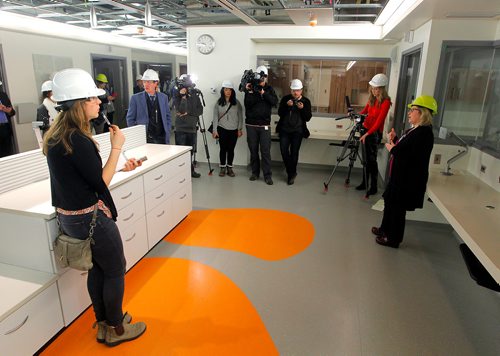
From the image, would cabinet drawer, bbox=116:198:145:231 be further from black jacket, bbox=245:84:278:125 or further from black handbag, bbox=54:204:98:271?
black jacket, bbox=245:84:278:125

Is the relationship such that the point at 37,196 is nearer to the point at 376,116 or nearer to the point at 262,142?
the point at 262,142

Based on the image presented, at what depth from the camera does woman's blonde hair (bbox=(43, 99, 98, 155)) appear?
5.37 ft

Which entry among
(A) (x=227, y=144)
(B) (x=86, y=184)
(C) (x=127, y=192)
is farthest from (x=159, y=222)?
(A) (x=227, y=144)

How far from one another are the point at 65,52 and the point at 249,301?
638cm

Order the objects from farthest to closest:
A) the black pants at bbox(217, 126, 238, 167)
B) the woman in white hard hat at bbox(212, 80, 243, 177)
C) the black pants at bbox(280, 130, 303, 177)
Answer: the black pants at bbox(217, 126, 238, 167), the woman in white hard hat at bbox(212, 80, 243, 177), the black pants at bbox(280, 130, 303, 177)

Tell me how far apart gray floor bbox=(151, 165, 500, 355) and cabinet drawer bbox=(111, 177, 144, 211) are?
2.32 ft

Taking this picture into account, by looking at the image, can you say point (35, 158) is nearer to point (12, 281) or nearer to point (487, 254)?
point (12, 281)

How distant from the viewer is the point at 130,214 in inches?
107

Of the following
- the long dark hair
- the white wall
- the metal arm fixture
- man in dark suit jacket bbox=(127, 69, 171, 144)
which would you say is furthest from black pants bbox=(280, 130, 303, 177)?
the white wall

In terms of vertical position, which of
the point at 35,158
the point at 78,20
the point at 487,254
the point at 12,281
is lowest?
the point at 12,281

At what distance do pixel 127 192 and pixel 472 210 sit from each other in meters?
2.61

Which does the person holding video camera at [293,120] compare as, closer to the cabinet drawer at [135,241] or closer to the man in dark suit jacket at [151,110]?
the man in dark suit jacket at [151,110]

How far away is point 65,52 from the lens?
6645mm

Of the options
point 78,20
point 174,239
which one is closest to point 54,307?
point 174,239
